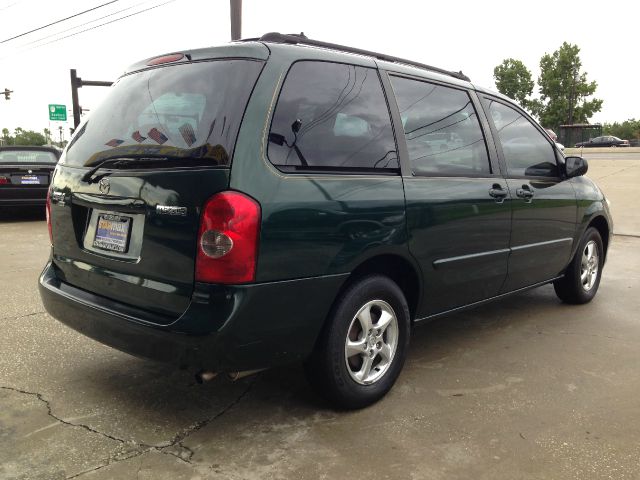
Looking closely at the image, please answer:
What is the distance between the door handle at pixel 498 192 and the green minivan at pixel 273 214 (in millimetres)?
16

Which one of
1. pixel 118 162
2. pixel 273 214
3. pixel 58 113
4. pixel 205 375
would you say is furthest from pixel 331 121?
pixel 58 113

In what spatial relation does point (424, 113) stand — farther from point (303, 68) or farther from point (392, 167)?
point (303, 68)

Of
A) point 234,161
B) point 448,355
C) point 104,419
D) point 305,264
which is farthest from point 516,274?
point 104,419

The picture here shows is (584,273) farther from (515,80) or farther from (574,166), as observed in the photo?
(515,80)

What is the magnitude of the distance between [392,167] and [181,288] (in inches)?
49.8

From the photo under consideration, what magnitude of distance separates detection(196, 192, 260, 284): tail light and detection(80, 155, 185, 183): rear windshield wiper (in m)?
0.29

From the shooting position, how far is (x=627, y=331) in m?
4.34

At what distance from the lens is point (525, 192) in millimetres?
3953

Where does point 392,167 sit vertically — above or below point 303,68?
below

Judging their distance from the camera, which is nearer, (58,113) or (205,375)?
(205,375)

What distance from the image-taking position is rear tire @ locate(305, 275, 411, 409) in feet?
8.96

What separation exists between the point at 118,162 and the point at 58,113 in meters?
29.9

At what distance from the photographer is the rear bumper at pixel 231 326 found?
2354 mm

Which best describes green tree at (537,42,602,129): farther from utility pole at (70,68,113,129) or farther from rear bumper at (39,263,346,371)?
rear bumper at (39,263,346,371)
